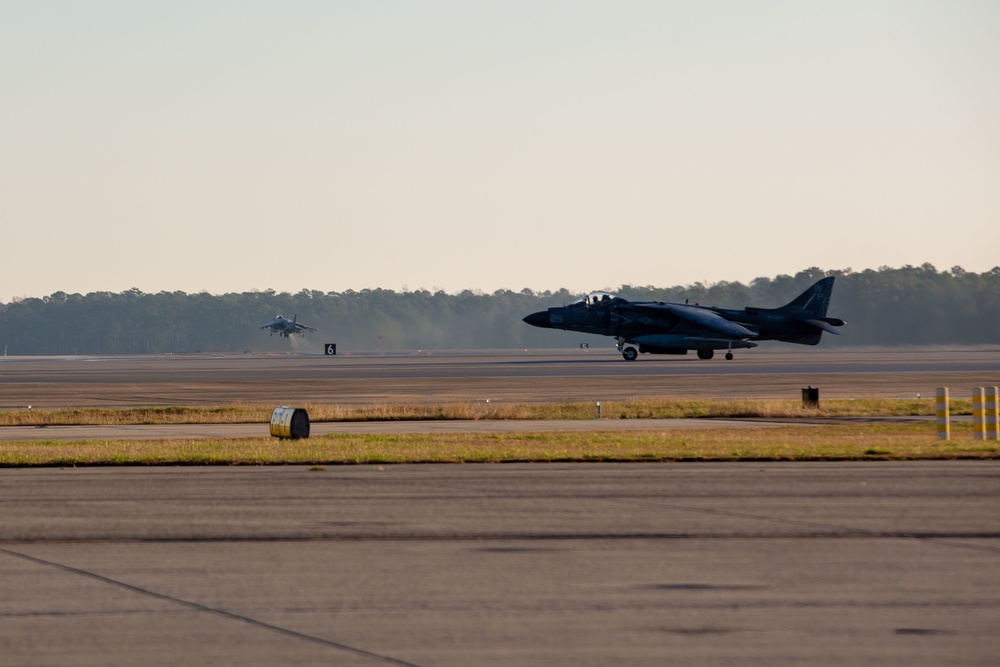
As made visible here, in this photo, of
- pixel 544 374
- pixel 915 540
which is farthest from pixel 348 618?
pixel 544 374

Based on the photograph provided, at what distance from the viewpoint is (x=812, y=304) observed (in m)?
83.4

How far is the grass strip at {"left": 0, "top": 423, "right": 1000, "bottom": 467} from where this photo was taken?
21219mm

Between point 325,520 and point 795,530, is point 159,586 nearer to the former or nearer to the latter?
point 325,520

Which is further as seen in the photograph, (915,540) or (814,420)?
(814,420)

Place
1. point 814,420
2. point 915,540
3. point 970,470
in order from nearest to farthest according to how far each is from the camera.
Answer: point 915,540, point 970,470, point 814,420

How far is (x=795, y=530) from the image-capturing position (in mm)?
12758

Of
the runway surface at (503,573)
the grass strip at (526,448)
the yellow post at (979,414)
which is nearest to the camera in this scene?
the runway surface at (503,573)

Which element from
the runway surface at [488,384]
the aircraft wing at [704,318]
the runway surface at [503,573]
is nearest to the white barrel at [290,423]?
the runway surface at [503,573]

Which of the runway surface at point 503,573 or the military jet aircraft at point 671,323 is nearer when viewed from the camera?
the runway surface at point 503,573

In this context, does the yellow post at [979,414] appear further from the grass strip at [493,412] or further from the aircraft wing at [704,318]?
the aircraft wing at [704,318]

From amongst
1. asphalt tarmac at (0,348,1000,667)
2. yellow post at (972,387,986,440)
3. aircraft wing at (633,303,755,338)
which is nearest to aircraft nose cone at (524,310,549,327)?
aircraft wing at (633,303,755,338)

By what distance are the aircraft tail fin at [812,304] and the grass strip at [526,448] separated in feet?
186

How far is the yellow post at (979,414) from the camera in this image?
79.5 ft

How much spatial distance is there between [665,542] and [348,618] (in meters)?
4.32
